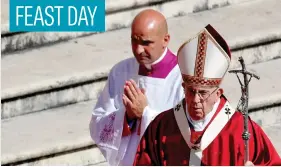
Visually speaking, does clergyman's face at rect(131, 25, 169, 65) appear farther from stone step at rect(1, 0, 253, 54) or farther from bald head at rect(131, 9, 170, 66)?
stone step at rect(1, 0, 253, 54)

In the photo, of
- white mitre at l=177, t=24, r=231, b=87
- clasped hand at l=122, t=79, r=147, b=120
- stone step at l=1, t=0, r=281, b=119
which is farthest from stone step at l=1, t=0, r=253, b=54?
white mitre at l=177, t=24, r=231, b=87

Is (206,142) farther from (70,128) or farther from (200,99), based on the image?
(70,128)

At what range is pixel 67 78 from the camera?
10.7 metres

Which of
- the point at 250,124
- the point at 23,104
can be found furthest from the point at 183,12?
the point at 250,124

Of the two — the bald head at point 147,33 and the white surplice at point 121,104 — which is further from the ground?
the bald head at point 147,33

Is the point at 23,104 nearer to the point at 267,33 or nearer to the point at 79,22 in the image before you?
the point at 79,22

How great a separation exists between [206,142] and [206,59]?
42 cm

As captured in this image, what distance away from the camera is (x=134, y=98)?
27.2 ft

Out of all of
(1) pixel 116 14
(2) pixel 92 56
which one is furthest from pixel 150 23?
(1) pixel 116 14

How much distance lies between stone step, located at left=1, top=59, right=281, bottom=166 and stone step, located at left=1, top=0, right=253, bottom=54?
76 cm

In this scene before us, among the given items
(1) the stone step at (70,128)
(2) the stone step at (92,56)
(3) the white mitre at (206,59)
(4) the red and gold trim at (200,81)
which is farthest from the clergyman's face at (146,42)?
(2) the stone step at (92,56)

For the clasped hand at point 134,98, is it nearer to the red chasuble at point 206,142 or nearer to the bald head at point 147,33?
the bald head at point 147,33

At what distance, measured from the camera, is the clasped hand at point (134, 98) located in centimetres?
830

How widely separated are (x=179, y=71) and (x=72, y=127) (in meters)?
1.98
